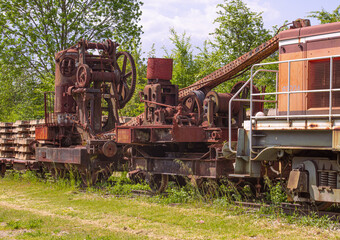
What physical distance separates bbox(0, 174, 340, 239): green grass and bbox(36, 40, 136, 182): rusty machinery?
5.88 ft

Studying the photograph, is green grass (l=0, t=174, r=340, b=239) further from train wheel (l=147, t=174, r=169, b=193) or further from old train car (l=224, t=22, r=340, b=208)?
old train car (l=224, t=22, r=340, b=208)

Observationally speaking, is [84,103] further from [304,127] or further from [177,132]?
[304,127]

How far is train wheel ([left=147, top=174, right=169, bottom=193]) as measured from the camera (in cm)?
1288

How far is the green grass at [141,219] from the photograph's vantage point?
8.35 metres

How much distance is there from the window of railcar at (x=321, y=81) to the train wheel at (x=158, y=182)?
4.61 m

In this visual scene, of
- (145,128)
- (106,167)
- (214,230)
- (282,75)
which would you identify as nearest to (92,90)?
(106,167)

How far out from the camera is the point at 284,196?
34.2 ft

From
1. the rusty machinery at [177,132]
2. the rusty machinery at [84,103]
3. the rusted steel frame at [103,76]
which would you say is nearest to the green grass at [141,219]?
the rusty machinery at [177,132]

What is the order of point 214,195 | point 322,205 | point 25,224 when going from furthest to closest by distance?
1. point 214,195
2. point 322,205
3. point 25,224

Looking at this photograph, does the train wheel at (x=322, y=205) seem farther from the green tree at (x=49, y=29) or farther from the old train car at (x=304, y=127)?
the green tree at (x=49, y=29)

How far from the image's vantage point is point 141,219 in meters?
9.80

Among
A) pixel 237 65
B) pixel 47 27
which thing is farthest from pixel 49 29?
pixel 237 65

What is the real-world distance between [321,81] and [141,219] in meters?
4.36

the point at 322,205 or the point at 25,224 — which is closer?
the point at 25,224
